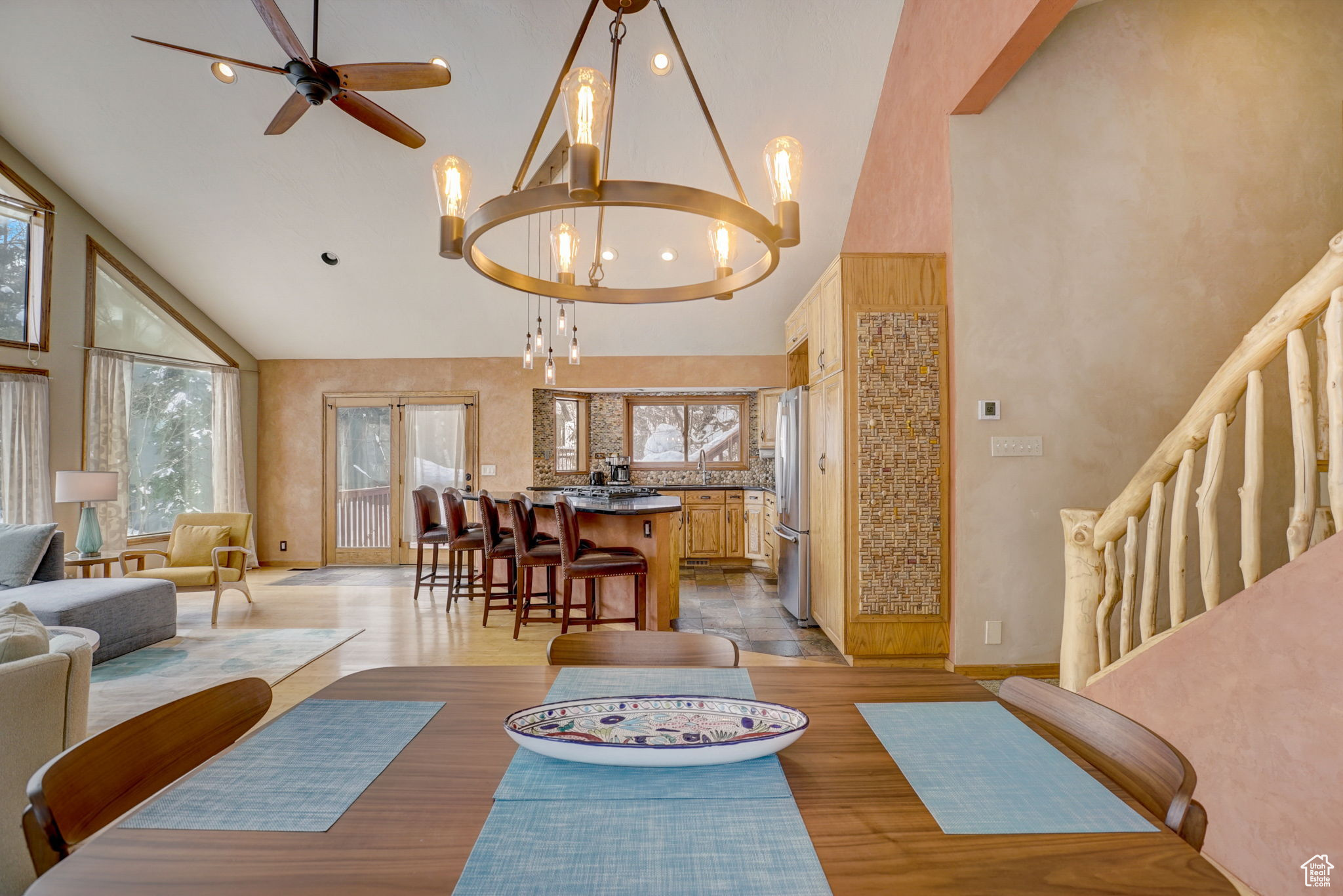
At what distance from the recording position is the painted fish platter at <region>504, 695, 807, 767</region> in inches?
36.1

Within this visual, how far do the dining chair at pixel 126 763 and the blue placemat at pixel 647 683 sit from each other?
58 centimetres

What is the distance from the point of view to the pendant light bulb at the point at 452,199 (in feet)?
5.36

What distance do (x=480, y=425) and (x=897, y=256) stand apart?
490 centimetres

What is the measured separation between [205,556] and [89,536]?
0.75 m

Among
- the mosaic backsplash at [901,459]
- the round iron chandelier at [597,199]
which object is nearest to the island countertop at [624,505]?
the mosaic backsplash at [901,459]

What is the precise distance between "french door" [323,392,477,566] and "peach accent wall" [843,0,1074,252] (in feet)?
15.3

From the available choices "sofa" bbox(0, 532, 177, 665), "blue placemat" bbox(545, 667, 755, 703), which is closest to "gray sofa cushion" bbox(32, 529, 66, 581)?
"sofa" bbox(0, 532, 177, 665)

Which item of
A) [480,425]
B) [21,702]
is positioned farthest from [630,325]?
[21,702]

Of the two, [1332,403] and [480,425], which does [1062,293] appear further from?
[480,425]

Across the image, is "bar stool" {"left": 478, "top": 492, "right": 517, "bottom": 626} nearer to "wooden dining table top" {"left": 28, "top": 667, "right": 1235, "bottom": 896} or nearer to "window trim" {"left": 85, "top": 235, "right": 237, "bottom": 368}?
"wooden dining table top" {"left": 28, "top": 667, "right": 1235, "bottom": 896}

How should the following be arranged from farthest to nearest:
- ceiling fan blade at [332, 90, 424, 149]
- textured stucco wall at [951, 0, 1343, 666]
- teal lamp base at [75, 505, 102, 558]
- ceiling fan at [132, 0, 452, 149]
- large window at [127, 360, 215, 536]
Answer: large window at [127, 360, 215, 536], teal lamp base at [75, 505, 102, 558], textured stucco wall at [951, 0, 1343, 666], ceiling fan blade at [332, 90, 424, 149], ceiling fan at [132, 0, 452, 149]

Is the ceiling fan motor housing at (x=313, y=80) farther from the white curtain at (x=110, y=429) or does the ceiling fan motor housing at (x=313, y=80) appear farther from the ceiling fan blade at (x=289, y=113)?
the white curtain at (x=110, y=429)

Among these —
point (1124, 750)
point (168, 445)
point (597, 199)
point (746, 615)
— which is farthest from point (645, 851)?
point (168, 445)

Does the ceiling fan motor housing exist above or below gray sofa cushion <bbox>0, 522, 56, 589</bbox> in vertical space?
above
